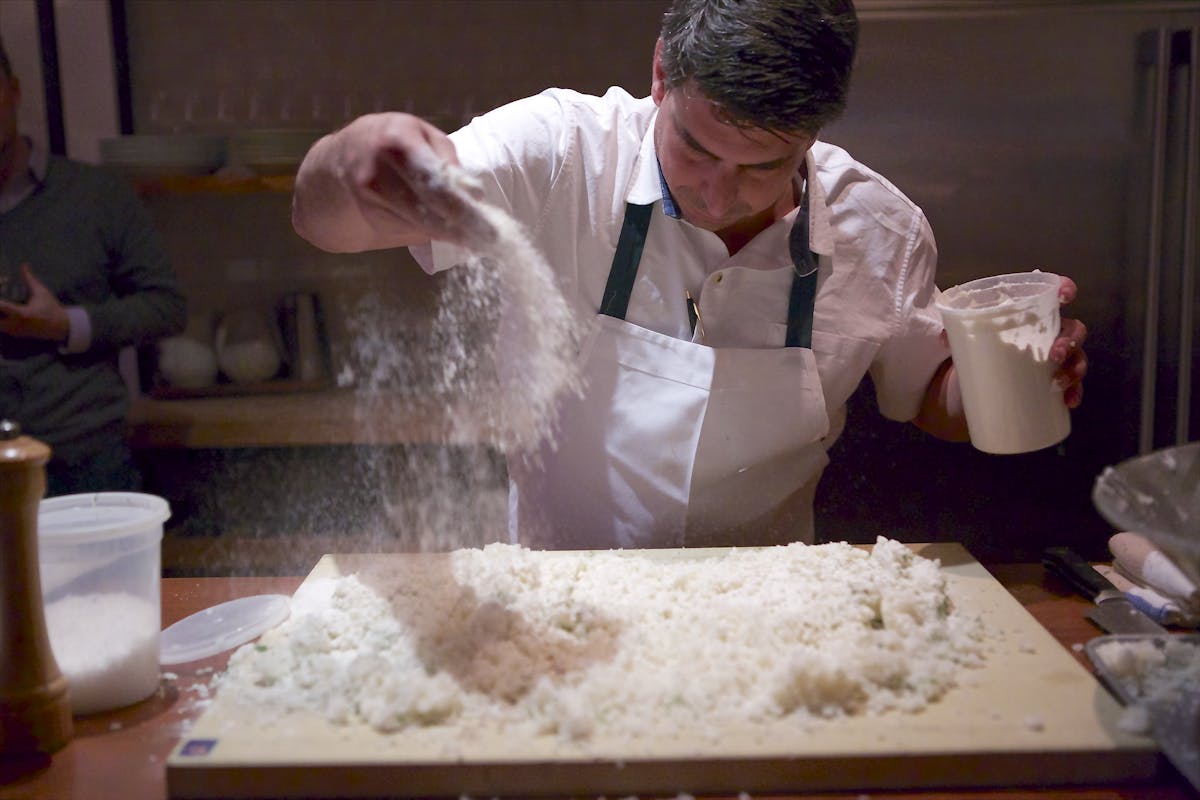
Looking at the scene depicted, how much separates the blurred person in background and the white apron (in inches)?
55.3

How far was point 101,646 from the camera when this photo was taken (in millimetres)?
1004

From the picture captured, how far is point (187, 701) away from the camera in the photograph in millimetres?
1046

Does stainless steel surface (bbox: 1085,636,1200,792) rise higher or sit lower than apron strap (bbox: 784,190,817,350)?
lower

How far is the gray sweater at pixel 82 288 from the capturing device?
91.2 inches

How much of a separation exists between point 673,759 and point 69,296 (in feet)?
6.91

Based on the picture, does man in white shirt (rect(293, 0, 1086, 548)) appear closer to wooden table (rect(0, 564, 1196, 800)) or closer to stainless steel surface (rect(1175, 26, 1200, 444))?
wooden table (rect(0, 564, 1196, 800))

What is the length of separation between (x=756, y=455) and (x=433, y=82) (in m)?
1.89

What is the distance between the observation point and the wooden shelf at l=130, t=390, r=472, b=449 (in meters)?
2.65

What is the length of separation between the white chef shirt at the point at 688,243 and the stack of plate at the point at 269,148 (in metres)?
1.36

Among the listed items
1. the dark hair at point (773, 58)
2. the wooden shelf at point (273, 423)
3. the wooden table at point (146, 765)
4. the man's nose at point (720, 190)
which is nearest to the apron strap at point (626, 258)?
the man's nose at point (720, 190)

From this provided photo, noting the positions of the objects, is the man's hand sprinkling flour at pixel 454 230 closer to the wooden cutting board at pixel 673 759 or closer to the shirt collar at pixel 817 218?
the shirt collar at pixel 817 218

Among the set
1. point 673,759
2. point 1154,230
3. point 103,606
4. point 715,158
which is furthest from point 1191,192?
point 103,606

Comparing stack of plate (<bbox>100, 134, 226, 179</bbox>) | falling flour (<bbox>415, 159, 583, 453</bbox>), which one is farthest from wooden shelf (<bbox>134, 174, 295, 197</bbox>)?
falling flour (<bbox>415, 159, 583, 453</bbox>)

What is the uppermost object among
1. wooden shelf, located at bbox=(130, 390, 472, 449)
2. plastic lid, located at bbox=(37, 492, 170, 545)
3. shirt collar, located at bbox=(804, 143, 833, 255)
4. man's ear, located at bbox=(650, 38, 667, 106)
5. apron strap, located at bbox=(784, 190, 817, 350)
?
man's ear, located at bbox=(650, 38, 667, 106)
